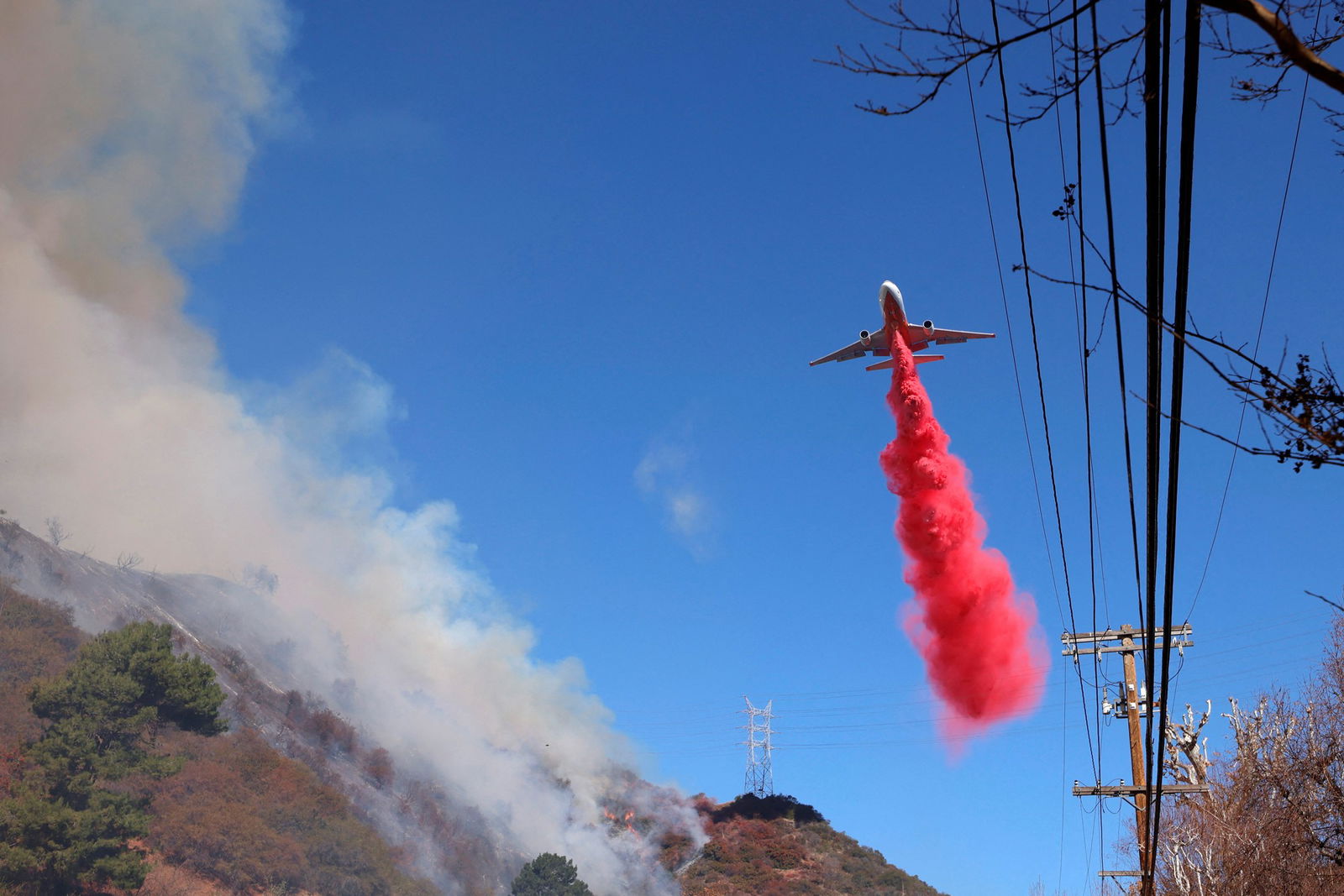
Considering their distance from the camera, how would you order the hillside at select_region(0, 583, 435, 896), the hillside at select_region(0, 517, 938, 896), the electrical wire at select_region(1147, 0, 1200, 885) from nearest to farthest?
the electrical wire at select_region(1147, 0, 1200, 885), the hillside at select_region(0, 583, 435, 896), the hillside at select_region(0, 517, 938, 896)

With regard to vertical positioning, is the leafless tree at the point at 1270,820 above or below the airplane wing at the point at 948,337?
below

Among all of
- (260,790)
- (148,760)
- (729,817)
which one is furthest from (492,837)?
(148,760)

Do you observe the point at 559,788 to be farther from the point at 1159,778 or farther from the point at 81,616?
the point at 1159,778

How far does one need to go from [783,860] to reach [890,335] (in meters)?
66.6

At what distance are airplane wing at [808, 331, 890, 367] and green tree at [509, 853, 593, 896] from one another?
151ft

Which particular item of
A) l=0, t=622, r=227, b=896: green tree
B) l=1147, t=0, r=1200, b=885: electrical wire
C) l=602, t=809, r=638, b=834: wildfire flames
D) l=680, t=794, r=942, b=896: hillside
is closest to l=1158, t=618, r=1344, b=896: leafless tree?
l=1147, t=0, r=1200, b=885: electrical wire

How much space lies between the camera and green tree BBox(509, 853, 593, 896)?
7350cm

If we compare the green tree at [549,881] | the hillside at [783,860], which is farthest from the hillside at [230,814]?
the hillside at [783,860]

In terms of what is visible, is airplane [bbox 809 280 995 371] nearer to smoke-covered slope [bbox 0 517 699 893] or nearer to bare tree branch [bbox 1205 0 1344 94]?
bare tree branch [bbox 1205 0 1344 94]

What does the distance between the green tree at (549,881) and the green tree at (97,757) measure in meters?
23.8

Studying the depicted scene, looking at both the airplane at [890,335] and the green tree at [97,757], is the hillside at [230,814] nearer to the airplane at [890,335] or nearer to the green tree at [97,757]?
the green tree at [97,757]

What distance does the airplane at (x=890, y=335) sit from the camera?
44.0m

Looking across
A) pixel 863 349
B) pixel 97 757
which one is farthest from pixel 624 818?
pixel 863 349

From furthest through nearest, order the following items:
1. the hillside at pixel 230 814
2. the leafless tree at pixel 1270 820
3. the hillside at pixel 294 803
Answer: the hillside at pixel 294 803, the hillside at pixel 230 814, the leafless tree at pixel 1270 820
